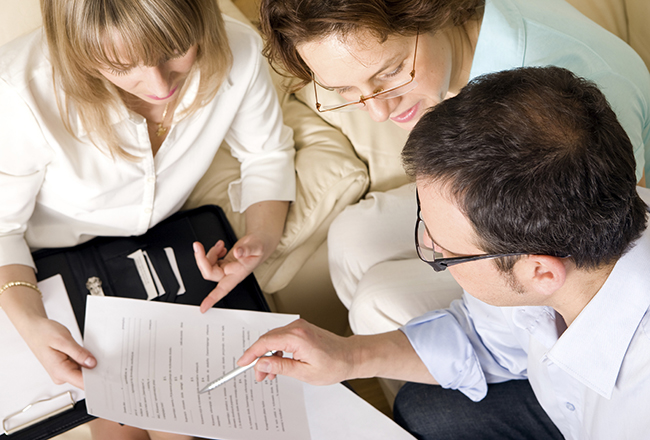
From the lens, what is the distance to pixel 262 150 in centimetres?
142

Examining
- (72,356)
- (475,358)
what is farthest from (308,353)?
(72,356)

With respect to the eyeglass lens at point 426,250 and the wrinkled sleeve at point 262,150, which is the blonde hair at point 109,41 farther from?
the eyeglass lens at point 426,250

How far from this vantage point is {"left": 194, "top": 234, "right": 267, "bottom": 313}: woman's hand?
1.13m

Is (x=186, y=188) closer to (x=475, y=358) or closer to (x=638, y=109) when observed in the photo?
A: (x=475, y=358)

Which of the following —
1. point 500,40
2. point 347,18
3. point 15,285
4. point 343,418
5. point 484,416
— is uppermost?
point 347,18

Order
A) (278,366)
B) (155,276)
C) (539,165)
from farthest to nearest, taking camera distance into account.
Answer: (155,276) → (278,366) → (539,165)

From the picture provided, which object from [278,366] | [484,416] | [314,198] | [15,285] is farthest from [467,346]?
[15,285]

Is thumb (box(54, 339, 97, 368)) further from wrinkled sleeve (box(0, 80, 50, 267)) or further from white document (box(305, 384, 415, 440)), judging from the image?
white document (box(305, 384, 415, 440))

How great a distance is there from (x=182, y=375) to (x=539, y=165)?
2.53ft

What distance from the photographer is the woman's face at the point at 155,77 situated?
3.11ft

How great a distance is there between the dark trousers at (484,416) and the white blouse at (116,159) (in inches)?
26.0

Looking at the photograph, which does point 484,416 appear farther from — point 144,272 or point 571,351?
point 144,272

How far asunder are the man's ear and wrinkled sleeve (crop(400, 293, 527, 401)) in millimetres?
278

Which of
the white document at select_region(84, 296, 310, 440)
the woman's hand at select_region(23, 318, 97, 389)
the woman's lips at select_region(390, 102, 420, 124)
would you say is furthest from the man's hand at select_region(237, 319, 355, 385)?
the woman's lips at select_region(390, 102, 420, 124)
